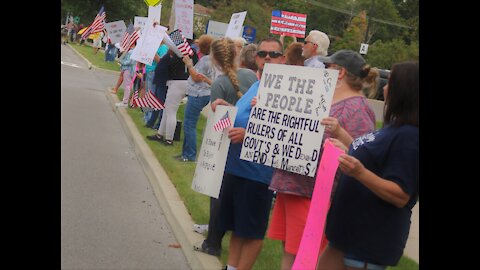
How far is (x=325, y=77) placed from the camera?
14.3 ft

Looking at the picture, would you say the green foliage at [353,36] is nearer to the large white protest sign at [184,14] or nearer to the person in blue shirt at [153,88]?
the person in blue shirt at [153,88]

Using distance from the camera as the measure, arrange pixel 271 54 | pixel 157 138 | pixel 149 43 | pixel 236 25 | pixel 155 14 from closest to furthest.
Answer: pixel 271 54 < pixel 149 43 < pixel 155 14 < pixel 236 25 < pixel 157 138

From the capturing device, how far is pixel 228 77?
6117mm

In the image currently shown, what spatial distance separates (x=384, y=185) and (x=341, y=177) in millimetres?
488

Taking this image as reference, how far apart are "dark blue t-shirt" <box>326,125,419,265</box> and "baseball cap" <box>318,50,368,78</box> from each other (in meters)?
0.67

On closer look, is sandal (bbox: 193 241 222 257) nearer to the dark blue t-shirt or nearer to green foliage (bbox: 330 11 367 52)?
the dark blue t-shirt

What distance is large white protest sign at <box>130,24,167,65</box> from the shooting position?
1073 cm

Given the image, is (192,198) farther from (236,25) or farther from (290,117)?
(236,25)

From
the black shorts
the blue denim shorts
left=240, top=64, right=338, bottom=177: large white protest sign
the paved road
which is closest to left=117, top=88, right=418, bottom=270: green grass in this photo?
the paved road

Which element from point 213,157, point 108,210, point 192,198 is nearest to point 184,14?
point 192,198

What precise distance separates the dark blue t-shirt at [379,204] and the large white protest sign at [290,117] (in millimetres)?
591

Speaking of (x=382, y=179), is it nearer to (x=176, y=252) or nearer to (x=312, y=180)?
(x=312, y=180)
